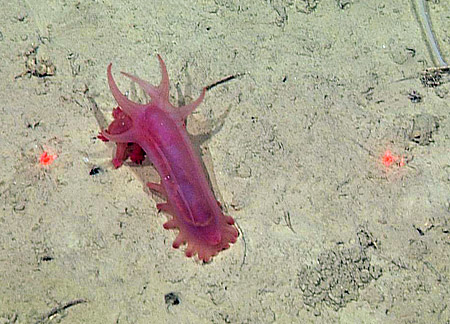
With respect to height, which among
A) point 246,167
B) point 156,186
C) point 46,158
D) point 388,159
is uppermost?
point 46,158

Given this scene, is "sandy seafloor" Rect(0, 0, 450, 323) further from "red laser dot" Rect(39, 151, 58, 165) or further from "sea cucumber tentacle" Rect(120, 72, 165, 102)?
"sea cucumber tentacle" Rect(120, 72, 165, 102)

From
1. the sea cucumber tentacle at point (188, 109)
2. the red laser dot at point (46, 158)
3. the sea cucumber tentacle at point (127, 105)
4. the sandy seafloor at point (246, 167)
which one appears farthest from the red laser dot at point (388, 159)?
the red laser dot at point (46, 158)

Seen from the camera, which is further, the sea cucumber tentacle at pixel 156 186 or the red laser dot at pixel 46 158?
the red laser dot at pixel 46 158

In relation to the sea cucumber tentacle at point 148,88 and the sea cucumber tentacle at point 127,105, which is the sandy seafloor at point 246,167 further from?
the sea cucumber tentacle at point 127,105

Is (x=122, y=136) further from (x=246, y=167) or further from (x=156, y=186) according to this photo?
(x=246, y=167)

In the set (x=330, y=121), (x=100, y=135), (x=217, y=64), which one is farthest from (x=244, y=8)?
(x=100, y=135)

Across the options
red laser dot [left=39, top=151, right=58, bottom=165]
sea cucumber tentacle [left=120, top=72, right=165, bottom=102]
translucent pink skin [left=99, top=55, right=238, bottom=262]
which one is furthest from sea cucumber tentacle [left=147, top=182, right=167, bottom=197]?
red laser dot [left=39, top=151, right=58, bottom=165]

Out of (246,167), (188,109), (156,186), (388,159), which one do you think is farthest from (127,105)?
(388,159)
